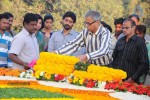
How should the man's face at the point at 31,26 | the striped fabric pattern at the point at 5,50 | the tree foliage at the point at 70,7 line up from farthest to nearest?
1. the tree foliage at the point at 70,7
2. the striped fabric pattern at the point at 5,50
3. the man's face at the point at 31,26

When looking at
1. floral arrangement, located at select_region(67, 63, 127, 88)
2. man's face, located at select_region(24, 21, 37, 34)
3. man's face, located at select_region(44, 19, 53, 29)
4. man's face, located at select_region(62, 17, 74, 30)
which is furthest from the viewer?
man's face, located at select_region(44, 19, 53, 29)

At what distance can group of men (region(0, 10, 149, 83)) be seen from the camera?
332 inches

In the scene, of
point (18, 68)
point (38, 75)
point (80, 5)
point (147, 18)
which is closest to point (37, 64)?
point (38, 75)

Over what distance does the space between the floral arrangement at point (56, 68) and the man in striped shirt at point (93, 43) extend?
12.5 inches

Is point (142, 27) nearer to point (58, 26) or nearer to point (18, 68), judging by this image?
point (18, 68)

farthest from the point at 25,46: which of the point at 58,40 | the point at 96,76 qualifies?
the point at 96,76

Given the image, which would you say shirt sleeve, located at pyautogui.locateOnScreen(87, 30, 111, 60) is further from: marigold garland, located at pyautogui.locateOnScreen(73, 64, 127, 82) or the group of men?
marigold garland, located at pyautogui.locateOnScreen(73, 64, 127, 82)

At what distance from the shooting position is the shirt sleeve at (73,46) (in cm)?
882

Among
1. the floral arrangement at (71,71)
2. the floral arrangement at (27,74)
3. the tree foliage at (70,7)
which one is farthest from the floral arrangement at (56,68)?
the tree foliage at (70,7)

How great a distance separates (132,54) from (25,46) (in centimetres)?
204

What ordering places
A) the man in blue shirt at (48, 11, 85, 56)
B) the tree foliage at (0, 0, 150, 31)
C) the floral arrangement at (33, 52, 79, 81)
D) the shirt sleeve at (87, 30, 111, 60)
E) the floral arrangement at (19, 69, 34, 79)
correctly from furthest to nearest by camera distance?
the tree foliage at (0, 0, 150, 31)
the man in blue shirt at (48, 11, 85, 56)
the shirt sleeve at (87, 30, 111, 60)
the floral arrangement at (19, 69, 34, 79)
the floral arrangement at (33, 52, 79, 81)

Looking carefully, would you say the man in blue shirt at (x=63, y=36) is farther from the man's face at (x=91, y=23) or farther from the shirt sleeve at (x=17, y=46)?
the man's face at (x=91, y=23)

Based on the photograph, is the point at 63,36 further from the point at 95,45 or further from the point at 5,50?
the point at 95,45

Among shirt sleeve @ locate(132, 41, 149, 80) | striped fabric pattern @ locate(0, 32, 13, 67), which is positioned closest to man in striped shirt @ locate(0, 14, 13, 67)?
striped fabric pattern @ locate(0, 32, 13, 67)
